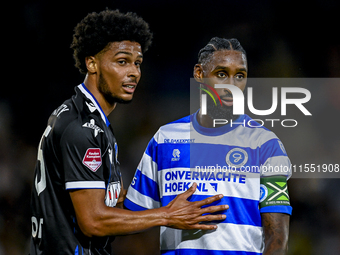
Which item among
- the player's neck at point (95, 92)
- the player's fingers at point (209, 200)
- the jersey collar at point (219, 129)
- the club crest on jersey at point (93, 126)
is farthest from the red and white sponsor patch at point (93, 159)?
the jersey collar at point (219, 129)

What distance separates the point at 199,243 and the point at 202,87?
1072 mm

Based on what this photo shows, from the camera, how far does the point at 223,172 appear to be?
2.24 meters

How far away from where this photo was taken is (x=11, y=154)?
4.23m

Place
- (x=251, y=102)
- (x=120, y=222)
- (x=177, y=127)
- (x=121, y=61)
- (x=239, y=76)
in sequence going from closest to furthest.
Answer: (x=120, y=222) → (x=121, y=61) → (x=239, y=76) → (x=177, y=127) → (x=251, y=102)

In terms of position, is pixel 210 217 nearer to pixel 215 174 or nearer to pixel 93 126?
pixel 215 174

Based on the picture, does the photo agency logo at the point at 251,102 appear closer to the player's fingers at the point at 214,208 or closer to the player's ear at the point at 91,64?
the player's fingers at the point at 214,208

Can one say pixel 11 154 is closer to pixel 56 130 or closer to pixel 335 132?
pixel 56 130

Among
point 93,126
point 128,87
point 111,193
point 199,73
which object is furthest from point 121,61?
point 111,193

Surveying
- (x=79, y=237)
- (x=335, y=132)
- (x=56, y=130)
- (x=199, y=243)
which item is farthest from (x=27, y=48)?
(x=335, y=132)

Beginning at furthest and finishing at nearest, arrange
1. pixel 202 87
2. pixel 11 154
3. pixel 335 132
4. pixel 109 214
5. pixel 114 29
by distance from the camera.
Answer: pixel 11 154 < pixel 335 132 < pixel 202 87 < pixel 114 29 < pixel 109 214

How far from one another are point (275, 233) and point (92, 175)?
111cm

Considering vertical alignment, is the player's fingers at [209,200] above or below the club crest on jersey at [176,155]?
below

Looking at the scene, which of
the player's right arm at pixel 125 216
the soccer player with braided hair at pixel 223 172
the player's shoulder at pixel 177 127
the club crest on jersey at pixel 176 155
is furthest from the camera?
the player's shoulder at pixel 177 127

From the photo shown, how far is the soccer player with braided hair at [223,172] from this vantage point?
6.79ft
